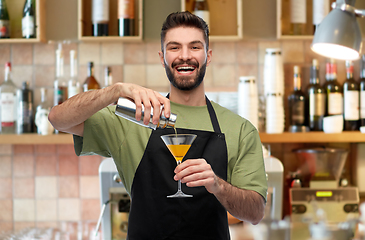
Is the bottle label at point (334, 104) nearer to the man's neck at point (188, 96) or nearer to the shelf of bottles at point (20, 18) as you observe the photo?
the man's neck at point (188, 96)

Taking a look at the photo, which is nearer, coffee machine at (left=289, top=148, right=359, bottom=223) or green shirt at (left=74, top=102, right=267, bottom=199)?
green shirt at (left=74, top=102, right=267, bottom=199)

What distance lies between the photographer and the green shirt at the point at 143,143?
54.1 inches

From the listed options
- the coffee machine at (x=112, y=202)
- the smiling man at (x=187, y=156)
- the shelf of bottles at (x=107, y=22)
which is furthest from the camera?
the shelf of bottles at (x=107, y=22)

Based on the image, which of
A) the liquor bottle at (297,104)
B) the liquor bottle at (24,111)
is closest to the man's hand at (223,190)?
the liquor bottle at (297,104)

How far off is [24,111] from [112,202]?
929 millimetres

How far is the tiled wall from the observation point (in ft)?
9.07

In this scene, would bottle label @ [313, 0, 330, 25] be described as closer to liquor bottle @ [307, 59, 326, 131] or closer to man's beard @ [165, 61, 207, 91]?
liquor bottle @ [307, 59, 326, 131]

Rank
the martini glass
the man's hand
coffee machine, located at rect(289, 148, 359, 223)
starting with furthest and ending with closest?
1. coffee machine, located at rect(289, 148, 359, 223)
2. the martini glass
3. the man's hand

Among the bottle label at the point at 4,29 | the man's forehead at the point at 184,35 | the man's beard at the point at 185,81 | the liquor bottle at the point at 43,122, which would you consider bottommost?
the liquor bottle at the point at 43,122

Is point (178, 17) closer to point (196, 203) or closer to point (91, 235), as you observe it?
point (196, 203)

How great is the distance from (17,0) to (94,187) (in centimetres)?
143

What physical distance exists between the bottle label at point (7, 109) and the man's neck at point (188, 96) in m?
1.51

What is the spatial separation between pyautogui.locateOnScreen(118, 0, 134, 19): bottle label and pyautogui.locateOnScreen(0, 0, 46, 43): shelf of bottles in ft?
1.84

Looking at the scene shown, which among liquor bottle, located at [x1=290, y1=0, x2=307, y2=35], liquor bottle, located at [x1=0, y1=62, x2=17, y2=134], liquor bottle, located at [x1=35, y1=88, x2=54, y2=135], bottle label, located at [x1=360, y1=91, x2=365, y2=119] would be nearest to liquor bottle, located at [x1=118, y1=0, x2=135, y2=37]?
liquor bottle, located at [x1=35, y1=88, x2=54, y2=135]
